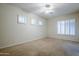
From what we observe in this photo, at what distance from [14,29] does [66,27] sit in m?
1.06

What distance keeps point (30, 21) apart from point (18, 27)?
271 millimetres

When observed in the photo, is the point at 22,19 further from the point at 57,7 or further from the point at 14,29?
the point at 57,7

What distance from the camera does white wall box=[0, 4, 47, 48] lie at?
1.99m

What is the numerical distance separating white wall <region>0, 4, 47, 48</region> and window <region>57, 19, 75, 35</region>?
309 mm

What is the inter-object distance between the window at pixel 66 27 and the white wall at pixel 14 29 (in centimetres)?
31

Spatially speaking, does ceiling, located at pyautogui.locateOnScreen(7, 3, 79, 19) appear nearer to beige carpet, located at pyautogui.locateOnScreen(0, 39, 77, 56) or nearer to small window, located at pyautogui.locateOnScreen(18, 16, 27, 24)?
small window, located at pyautogui.locateOnScreen(18, 16, 27, 24)

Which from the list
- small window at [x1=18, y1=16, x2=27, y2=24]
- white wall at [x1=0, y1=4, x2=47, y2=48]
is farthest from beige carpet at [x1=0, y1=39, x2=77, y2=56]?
small window at [x1=18, y1=16, x2=27, y2=24]

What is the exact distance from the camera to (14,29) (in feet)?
A: 6.71

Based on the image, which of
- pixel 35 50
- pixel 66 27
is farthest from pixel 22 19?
pixel 66 27

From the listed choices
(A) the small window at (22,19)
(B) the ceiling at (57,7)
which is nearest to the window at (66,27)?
(B) the ceiling at (57,7)

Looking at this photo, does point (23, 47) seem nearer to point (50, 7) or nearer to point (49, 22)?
point (49, 22)

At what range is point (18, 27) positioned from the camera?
2051 millimetres

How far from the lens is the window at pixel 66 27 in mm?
2041

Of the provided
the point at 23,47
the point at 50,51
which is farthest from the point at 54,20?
the point at 23,47
